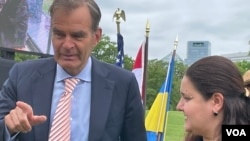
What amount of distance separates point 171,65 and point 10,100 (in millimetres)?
3634

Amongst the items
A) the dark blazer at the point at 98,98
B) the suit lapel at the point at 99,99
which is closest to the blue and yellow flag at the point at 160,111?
the dark blazer at the point at 98,98

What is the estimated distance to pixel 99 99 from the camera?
2551mm

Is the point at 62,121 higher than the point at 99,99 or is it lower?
lower

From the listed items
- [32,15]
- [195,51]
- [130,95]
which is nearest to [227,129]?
[130,95]

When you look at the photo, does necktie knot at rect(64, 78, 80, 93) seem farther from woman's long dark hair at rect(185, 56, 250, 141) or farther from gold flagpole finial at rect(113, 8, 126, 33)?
gold flagpole finial at rect(113, 8, 126, 33)

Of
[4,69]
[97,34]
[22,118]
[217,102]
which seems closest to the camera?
[22,118]

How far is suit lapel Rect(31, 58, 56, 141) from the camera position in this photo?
2.46m

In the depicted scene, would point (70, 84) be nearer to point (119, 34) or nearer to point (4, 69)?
point (4, 69)

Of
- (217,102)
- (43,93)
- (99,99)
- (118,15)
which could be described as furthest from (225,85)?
(118,15)

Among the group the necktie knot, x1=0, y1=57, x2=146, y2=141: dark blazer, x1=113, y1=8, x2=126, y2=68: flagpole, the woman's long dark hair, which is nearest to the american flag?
x1=113, y1=8, x2=126, y2=68: flagpole

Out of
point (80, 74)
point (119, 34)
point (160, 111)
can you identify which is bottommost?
point (160, 111)

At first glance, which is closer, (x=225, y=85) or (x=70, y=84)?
(x=225, y=85)

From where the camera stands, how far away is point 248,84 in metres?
3.36

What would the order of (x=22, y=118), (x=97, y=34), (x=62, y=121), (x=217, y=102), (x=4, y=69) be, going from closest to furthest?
1. (x=22, y=118)
2. (x=217, y=102)
3. (x=62, y=121)
4. (x=97, y=34)
5. (x=4, y=69)
